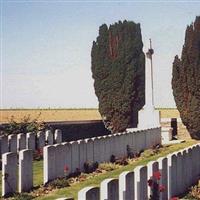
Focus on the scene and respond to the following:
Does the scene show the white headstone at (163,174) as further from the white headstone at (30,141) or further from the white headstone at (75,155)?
the white headstone at (30,141)

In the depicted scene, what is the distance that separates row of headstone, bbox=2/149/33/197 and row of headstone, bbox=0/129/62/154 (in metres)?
3.86

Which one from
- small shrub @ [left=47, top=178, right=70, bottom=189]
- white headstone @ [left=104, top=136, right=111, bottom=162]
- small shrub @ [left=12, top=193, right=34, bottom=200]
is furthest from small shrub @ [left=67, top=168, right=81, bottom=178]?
small shrub @ [left=12, top=193, right=34, bottom=200]

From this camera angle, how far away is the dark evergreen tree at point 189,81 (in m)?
20.9

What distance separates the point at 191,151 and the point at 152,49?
1169 cm

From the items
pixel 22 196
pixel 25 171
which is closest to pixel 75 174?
pixel 25 171

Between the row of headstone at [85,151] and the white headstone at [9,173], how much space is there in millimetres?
1073

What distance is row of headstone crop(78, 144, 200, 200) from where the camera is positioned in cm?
608

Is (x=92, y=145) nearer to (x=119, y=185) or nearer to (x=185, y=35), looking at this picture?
(x=119, y=185)

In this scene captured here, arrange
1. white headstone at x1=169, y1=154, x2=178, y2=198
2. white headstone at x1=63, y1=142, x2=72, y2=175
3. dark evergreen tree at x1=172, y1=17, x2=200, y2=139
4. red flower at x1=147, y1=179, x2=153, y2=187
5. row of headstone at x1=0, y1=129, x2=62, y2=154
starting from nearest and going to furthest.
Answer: red flower at x1=147, y1=179, x2=153, y2=187 < white headstone at x1=169, y1=154, x2=178, y2=198 < white headstone at x1=63, y1=142, x2=72, y2=175 < row of headstone at x1=0, y1=129, x2=62, y2=154 < dark evergreen tree at x1=172, y1=17, x2=200, y2=139

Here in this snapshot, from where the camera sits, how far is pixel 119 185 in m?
6.74

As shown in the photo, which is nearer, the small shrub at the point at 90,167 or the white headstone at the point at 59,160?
the white headstone at the point at 59,160

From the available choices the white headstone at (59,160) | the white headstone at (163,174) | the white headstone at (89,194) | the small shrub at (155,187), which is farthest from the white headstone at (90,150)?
the white headstone at (89,194)

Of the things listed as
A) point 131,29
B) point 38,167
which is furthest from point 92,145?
point 131,29

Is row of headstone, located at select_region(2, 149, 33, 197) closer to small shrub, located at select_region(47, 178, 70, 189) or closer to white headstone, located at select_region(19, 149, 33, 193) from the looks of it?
white headstone, located at select_region(19, 149, 33, 193)
